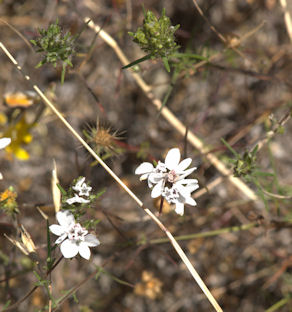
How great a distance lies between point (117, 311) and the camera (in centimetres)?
344

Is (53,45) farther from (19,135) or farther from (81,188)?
(19,135)

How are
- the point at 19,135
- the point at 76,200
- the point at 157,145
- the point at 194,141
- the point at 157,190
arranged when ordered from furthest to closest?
the point at 157,145, the point at 194,141, the point at 19,135, the point at 157,190, the point at 76,200

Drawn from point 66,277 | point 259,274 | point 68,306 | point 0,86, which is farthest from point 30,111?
point 259,274

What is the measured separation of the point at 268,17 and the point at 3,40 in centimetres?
270

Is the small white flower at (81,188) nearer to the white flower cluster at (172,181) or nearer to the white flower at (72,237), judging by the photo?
the white flower at (72,237)

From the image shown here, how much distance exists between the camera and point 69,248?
1.92m

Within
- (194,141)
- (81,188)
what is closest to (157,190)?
→ (81,188)

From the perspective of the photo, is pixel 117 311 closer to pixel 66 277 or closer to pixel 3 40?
pixel 66 277

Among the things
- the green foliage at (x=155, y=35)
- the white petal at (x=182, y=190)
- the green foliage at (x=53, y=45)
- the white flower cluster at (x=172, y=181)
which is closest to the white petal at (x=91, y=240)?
the white flower cluster at (x=172, y=181)

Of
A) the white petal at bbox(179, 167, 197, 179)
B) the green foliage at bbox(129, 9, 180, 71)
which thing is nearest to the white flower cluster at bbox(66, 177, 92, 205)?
the white petal at bbox(179, 167, 197, 179)

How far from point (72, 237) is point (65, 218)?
0.11m

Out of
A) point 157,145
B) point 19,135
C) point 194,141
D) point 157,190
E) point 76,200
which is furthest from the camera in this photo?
point 157,145

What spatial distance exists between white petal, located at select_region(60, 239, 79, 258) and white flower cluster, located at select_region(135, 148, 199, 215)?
0.50 metres

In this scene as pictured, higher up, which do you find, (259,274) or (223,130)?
(223,130)
